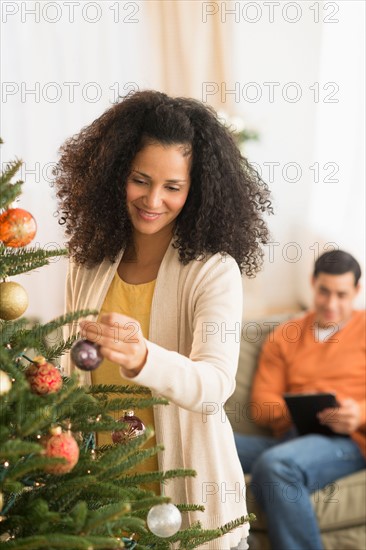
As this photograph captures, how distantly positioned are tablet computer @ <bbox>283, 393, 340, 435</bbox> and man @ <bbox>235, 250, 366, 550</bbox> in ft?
0.07

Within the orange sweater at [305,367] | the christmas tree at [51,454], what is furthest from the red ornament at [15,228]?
the orange sweater at [305,367]

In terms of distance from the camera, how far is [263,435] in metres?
2.81

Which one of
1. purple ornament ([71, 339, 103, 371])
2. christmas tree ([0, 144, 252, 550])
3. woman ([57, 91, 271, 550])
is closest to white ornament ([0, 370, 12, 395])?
christmas tree ([0, 144, 252, 550])

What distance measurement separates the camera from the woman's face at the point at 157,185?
4.48 ft

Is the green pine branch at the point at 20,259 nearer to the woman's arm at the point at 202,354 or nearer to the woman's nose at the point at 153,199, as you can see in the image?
the woman's arm at the point at 202,354

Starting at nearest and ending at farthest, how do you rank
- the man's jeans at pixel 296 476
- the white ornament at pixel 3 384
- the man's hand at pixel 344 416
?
the white ornament at pixel 3 384
the man's jeans at pixel 296 476
the man's hand at pixel 344 416

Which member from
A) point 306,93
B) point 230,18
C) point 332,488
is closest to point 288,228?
point 306,93

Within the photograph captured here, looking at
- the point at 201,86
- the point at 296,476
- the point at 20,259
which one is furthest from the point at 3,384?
the point at 201,86

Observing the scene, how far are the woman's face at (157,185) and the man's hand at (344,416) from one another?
1.37 meters

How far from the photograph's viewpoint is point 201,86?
13.8ft

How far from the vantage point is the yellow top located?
4.69ft

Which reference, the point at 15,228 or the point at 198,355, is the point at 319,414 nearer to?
the point at 198,355

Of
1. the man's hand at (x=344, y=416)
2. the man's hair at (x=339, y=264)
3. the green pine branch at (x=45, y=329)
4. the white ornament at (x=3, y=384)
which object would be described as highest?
the green pine branch at (x=45, y=329)

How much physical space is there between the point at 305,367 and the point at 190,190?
4.75 ft
